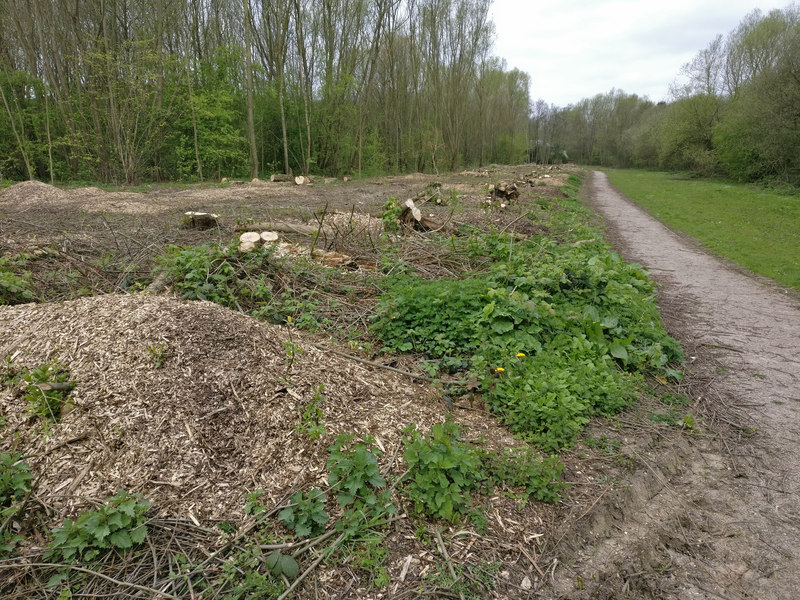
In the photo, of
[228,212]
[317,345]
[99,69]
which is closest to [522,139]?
[99,69]

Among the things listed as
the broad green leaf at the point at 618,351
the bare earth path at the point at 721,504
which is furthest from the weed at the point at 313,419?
the broad green leaf at the point at 618,351

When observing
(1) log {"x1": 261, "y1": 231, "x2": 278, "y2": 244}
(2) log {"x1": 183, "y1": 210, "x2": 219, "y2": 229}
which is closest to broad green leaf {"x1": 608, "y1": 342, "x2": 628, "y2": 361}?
(1) log {"x1": 261, "y1": 231, "x2": 278, "y2": 244}

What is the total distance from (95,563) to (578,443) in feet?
9.89

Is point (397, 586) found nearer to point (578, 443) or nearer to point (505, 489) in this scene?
point (505, 489)

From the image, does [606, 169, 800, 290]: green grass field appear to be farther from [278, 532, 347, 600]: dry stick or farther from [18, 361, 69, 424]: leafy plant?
[18, 361, 69, 424]: leafy plant

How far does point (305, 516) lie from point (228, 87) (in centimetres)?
2597

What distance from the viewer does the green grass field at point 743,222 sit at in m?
9.15

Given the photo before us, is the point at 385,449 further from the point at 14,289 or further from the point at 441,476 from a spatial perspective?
the point at 14,289

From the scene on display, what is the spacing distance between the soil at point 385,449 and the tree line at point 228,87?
18.1m

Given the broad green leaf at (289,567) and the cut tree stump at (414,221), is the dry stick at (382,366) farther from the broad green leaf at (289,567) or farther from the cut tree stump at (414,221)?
the cut tree stump at (414,221)

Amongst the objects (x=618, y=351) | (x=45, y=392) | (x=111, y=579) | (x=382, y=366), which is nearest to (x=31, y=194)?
(x=45, y=392)

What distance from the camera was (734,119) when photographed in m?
25.9

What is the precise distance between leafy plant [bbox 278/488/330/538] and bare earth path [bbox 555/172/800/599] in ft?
4.20

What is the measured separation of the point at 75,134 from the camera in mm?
19031
